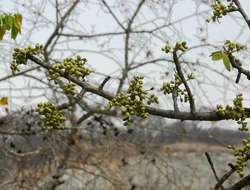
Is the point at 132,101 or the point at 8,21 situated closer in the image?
the point at 132,101

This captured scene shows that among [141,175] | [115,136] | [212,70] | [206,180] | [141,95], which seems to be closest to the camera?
[141,95]

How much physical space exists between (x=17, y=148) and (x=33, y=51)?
5665 millimetres

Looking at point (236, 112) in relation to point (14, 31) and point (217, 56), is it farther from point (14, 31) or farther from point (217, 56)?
point (14, 31)

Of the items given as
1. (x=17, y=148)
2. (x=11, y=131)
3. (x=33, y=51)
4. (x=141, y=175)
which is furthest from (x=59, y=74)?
(x=141, y=175)

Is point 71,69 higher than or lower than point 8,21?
lower

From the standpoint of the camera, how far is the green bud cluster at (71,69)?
64.1 inches

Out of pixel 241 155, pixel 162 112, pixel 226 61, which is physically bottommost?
pixel 241 155

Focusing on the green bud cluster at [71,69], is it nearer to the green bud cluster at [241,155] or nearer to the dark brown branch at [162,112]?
the dark brown branch at [162,112]

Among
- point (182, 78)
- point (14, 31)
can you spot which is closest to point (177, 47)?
point (182, 78)

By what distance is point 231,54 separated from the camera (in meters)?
1.64

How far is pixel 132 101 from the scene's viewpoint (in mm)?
1609

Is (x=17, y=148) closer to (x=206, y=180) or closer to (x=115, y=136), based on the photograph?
(x=115, y=136)

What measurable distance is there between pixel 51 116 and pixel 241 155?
0.58 meters

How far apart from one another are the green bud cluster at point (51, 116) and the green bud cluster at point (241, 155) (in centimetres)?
52
